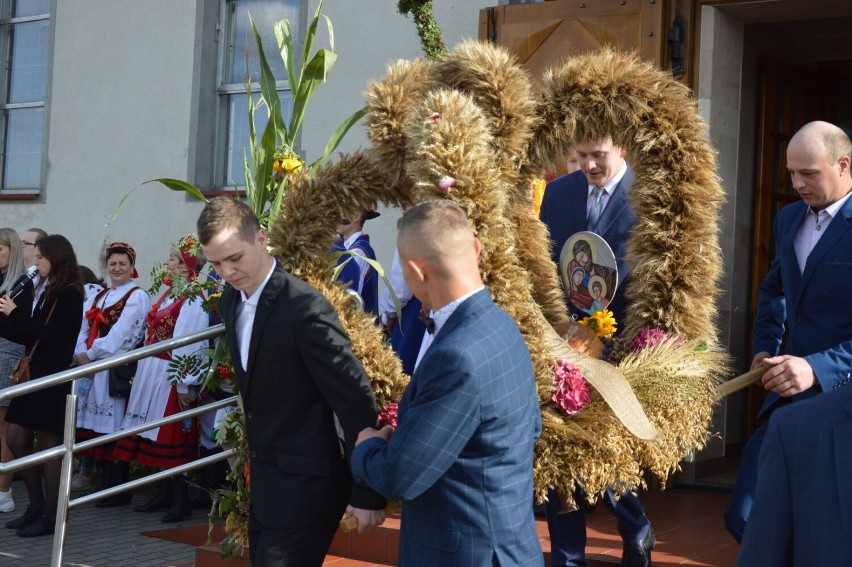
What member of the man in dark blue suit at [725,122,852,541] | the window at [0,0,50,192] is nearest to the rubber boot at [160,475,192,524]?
the man in dark blue suit at [725,122,852,541]

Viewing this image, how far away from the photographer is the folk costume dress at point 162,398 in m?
6.65

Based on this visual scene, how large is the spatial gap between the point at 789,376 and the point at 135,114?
742 centimetres

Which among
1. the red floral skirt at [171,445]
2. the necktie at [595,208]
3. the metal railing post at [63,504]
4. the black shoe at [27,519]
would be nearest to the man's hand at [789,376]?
the necktie at [595,208]

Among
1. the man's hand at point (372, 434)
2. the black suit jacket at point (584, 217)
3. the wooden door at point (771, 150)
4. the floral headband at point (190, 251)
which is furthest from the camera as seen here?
the wooden door at point (771, 150)

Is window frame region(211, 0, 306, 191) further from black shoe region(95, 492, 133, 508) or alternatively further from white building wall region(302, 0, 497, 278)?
black shoe region(95, 492, 133, 508)

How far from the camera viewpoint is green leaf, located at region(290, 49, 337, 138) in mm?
4520

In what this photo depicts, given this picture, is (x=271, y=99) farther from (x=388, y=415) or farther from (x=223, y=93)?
(x=223, y=93)

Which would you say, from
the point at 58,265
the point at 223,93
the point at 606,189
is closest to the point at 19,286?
the point at 58,265

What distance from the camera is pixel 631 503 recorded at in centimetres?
427

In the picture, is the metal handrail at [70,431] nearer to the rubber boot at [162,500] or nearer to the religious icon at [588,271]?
Result: the religious icon at [588,271]

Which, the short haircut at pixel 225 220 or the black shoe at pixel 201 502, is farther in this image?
the black shoe at pixel 201 502

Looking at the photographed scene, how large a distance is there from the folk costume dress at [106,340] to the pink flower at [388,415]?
406 cm

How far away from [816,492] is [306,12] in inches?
306

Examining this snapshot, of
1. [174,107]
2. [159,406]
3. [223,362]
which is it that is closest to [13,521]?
[159,406]
